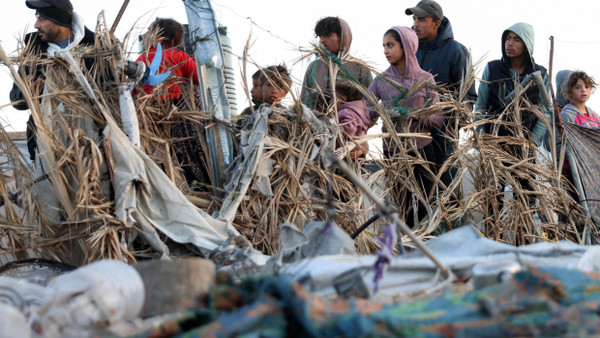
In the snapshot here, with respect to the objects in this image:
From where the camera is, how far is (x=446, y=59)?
16.9 feet

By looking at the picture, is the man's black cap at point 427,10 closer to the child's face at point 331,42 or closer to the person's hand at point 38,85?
the child's face at point 331,42

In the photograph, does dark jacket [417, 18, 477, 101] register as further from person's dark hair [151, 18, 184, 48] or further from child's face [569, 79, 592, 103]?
person's dark hair [151, 18, 184, 48]

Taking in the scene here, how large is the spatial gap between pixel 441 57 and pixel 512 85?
0.62 meters

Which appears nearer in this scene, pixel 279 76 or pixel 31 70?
pixel 31 70

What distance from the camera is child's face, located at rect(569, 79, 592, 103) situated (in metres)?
5.83

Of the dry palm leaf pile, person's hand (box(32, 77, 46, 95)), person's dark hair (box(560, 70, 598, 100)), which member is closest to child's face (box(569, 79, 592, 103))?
person's dark hair (box(560, 70, 598, 100))

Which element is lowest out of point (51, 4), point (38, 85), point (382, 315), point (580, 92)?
point (382, 315)

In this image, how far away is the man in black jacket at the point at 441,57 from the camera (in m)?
4.89

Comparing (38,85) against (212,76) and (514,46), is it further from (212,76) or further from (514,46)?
(514,46)

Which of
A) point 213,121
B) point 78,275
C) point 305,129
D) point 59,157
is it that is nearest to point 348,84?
point 305,129

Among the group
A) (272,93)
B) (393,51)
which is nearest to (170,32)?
(272,93)

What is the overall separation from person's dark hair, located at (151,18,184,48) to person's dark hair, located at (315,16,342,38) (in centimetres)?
99

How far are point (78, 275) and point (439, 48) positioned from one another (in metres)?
3.97

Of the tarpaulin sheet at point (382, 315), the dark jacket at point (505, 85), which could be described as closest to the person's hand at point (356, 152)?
the dark jacket at point (505, 85)
